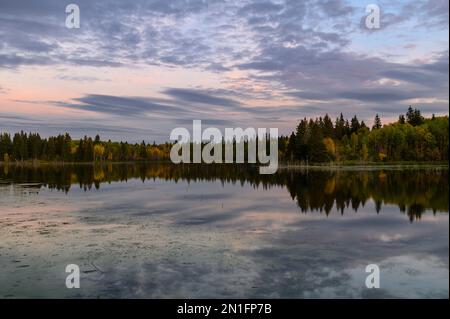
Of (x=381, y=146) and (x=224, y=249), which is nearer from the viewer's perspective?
(x=224, y=249)

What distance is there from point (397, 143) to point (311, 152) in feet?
142

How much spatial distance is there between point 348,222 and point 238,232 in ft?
29.7

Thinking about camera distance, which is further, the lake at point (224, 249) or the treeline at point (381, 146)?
the treeline at point (381, 146)

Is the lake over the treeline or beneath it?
beneath

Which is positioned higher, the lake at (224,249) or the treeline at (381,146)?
the treeline at (381,146)

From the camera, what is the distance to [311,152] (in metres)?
141

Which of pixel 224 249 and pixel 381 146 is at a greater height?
pixel 381 146

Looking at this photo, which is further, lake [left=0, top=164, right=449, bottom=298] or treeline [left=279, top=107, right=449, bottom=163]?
treeline [left=279, top=107, right=449, bottom=163]

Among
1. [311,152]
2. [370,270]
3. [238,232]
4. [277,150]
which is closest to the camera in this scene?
[370,270]
